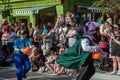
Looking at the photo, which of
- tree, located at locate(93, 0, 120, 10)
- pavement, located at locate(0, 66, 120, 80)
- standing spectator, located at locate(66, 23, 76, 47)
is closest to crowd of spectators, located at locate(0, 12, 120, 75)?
standing spectator, located at locate(66, 23, 76, 47)

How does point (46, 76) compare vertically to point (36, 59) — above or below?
below

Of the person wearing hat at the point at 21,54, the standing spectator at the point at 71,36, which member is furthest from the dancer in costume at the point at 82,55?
the standing spectator at the point at 71,36

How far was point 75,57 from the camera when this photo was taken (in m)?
9.37

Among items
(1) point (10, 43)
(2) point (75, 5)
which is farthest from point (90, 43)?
(2) point (75, 5)

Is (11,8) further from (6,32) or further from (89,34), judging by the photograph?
(89,34)

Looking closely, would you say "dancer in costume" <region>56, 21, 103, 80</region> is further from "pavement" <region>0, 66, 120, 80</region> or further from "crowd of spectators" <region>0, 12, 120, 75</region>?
"crowd of spectators" <region>0, 12, 120, 75</region>

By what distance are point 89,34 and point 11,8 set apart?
21.0 metres

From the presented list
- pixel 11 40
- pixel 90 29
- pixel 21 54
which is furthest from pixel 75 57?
pixel 11 40

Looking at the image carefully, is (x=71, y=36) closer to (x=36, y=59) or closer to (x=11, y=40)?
(x=36, y=59)

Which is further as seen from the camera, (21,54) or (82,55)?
(21,54)

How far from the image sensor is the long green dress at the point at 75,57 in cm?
931

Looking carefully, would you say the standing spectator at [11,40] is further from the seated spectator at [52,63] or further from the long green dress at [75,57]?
the long green dress at [75,57]

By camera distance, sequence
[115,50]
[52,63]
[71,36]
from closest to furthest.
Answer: [115,50] < [52,63] < [71,36]

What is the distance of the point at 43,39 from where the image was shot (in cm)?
1664
